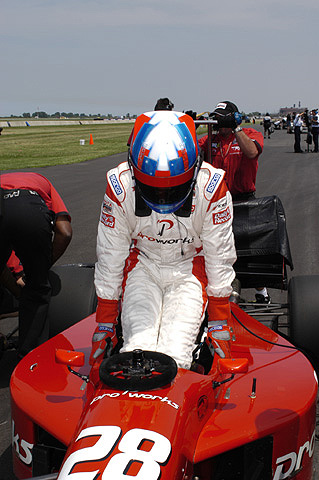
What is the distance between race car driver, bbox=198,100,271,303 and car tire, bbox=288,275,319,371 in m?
1.42

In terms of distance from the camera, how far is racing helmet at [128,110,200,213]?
9.45 ft

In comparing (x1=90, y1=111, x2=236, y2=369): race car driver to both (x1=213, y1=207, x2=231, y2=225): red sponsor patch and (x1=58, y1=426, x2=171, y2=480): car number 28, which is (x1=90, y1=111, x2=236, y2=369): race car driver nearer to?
(x1=213, y1=207, x2=231, y2=225): red sponsor patch

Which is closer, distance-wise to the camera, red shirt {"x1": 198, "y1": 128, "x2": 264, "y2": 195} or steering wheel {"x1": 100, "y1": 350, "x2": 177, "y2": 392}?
steering wheel {"x1": 100, "y1": 350, "x2": 177, "y2": 392}

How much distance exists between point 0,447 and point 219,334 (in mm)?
1445

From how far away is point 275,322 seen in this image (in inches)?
168

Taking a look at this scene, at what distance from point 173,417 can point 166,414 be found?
3cm

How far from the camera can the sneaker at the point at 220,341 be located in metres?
3.00

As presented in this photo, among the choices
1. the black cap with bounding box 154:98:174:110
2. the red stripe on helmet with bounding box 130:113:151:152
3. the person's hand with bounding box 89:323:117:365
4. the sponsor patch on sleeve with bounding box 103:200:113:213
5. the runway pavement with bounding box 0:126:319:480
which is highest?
the black cap with bounding box 154:98:174:110

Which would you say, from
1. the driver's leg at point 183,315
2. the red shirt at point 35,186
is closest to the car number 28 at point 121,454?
the driver's leg at point 183,315

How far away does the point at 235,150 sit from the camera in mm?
5398

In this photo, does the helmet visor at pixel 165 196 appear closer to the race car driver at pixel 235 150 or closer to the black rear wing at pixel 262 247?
the black rear wing at pixel 262 247

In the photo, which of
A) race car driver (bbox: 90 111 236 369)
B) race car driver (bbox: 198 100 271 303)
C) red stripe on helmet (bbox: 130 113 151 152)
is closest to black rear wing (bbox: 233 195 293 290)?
race car driver (bbox: 198 100 271 303)

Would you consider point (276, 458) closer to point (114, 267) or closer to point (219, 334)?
point (219, 334)

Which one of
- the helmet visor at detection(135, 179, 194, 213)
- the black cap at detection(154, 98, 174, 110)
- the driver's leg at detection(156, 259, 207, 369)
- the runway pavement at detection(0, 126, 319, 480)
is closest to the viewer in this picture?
the driver's leg at detection(156, 259, 207, 369)
